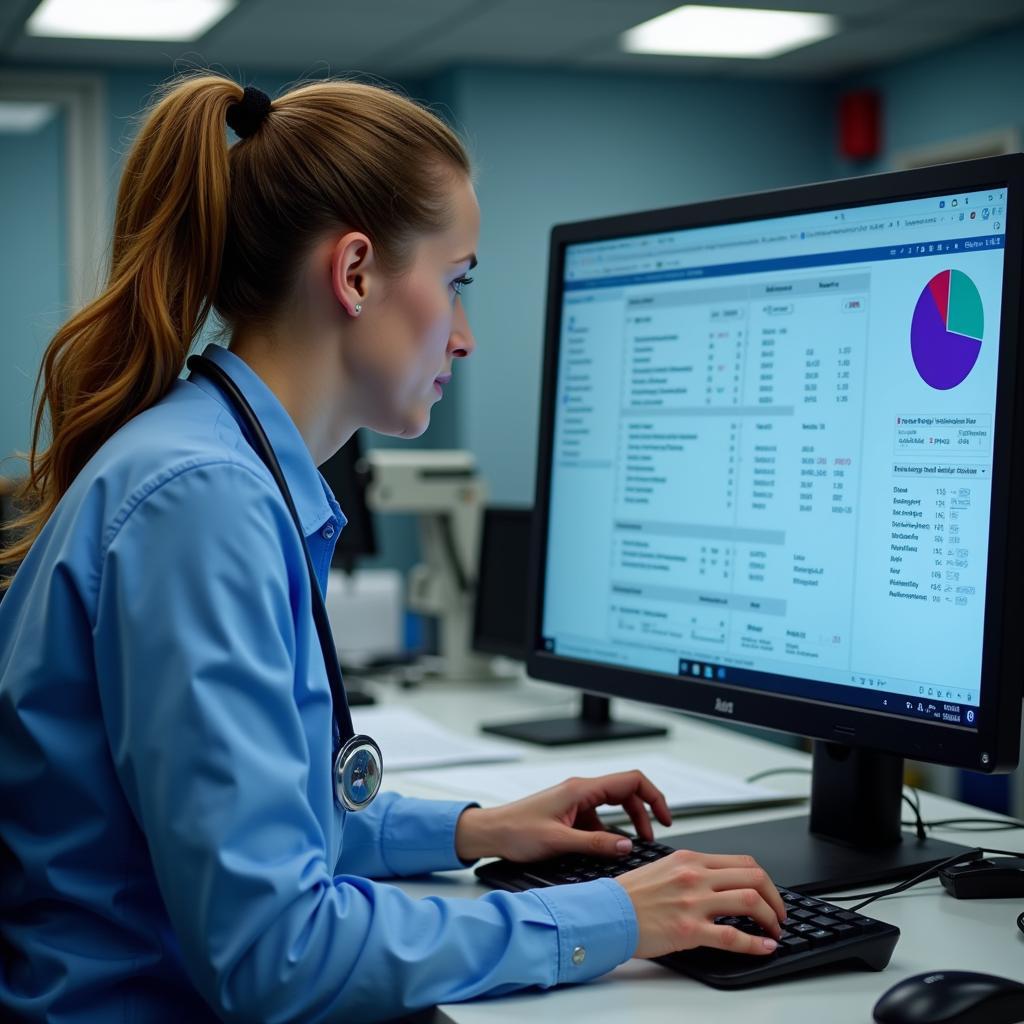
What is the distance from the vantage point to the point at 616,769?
1463 mm

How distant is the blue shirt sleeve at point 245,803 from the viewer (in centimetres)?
74

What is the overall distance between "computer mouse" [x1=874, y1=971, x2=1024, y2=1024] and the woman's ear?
1.92ft

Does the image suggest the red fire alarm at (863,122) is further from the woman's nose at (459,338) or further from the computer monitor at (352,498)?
the woman's nose at (459,338)

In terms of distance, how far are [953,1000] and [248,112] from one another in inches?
30.7

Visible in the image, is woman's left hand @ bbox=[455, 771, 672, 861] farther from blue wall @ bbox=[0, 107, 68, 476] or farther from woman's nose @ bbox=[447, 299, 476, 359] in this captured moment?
blue wall @ bbox=[0, 107, 68, 476]

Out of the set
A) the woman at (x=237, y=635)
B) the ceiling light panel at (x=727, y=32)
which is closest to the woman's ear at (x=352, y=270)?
the woman at (x=237, y=635)

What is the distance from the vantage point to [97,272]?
3.54 feet

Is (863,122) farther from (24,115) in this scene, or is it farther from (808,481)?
(808,481)

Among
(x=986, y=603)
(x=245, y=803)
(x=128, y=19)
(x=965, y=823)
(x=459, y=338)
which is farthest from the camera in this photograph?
(x=128, y=19)

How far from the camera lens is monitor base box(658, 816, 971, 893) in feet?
3.40

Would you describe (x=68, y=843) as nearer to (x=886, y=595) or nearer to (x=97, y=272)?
(x=97, y=272)

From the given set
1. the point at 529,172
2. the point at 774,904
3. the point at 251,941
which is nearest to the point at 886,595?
the point at 774,904

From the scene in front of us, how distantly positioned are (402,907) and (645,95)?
16.0ft

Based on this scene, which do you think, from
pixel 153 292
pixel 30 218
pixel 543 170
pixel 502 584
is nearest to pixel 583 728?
pixel 502 584
